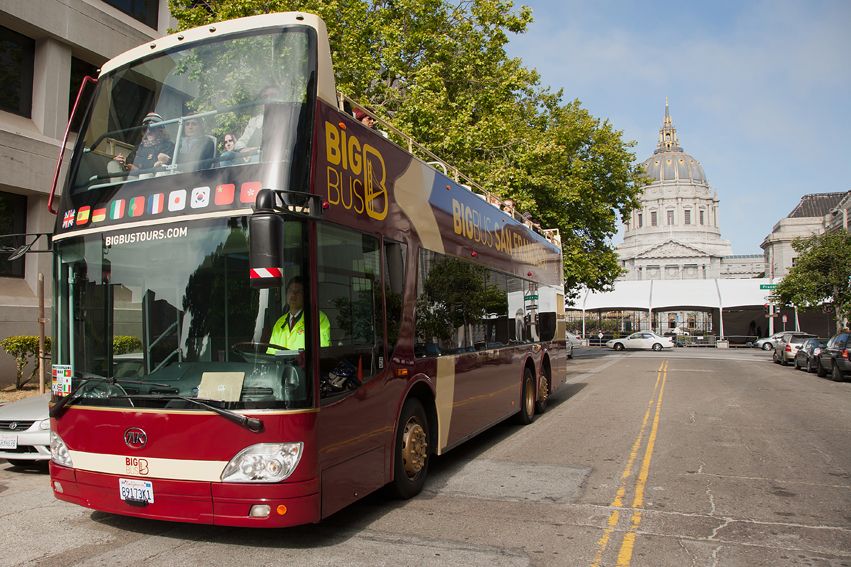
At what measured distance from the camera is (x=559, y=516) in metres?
6.02

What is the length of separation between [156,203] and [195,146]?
1.66 feet

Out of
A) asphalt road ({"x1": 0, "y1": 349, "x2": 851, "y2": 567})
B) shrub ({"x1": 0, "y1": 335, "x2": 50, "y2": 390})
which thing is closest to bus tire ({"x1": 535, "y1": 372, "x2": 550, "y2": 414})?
asphalt road ({"x1": 0, "y1": 349, "x2": 851, "y2": 567})

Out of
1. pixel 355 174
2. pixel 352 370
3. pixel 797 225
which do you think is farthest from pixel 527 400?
pixel 797 225

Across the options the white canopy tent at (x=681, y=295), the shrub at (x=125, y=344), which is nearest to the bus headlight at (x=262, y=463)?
the shrub at (x=125, y=344)

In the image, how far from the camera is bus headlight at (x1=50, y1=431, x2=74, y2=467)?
5136mm

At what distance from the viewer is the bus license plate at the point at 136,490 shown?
15.6 ft

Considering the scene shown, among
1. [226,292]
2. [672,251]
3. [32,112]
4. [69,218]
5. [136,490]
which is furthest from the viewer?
[672,251]

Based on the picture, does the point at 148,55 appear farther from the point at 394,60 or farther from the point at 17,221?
the point at 394,60

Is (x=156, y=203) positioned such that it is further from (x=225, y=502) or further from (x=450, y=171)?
(x=450, y=171)

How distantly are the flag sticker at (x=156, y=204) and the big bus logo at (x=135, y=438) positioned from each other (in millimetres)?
1544

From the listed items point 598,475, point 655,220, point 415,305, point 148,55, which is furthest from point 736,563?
point 655,220

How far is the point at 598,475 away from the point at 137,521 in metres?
4.79

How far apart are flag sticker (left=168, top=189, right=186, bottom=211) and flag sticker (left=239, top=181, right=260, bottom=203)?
18.0 inches

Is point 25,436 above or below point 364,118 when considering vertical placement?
below
